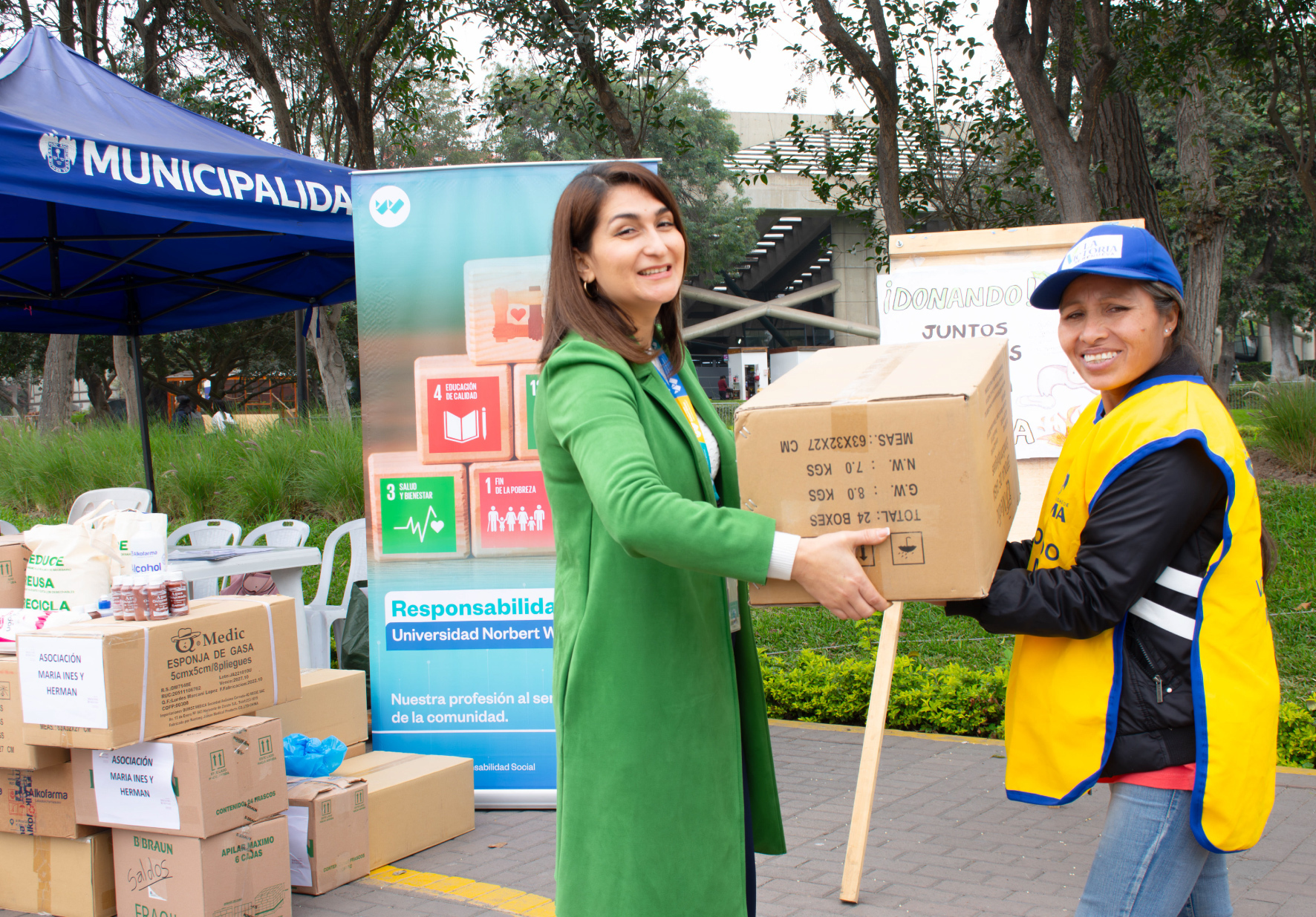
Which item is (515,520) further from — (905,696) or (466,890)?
(905,696)

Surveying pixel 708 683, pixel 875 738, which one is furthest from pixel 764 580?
pixel 875 738

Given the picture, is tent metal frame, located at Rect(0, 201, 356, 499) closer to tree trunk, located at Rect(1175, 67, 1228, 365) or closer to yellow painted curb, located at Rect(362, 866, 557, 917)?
yellow painted curb, located at Rect(362, 866, 557, 917)

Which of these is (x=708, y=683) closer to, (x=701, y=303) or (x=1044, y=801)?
(x=1044, y=801)

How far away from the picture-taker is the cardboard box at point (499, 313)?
4.32m

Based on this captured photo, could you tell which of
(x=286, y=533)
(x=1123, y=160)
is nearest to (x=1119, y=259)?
(x=286, y=533)

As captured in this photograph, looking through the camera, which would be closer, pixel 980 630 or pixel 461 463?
pixel 461 463

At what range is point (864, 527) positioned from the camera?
1.73m

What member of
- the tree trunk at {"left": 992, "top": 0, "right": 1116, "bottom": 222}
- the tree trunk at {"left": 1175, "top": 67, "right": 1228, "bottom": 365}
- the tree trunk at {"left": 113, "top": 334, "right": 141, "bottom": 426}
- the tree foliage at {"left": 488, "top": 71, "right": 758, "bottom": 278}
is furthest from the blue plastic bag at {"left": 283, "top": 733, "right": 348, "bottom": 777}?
the tree foliage at {"left": 488, "top": 71, "right": 758, "bottom": 278}

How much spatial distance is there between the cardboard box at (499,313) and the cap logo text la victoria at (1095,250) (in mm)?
2715

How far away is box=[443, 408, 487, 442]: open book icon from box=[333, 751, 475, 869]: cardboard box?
4.22 feet

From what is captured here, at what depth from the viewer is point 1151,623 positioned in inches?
68.6

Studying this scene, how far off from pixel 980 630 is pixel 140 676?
555cm

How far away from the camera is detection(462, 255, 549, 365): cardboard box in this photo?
4.32 m

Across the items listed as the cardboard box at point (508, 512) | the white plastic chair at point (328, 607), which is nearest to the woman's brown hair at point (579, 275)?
the cardboard box at point (508, 512)
